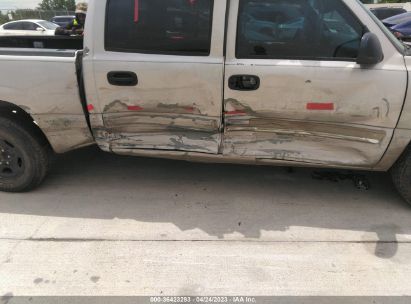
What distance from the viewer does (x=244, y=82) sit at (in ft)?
9.15

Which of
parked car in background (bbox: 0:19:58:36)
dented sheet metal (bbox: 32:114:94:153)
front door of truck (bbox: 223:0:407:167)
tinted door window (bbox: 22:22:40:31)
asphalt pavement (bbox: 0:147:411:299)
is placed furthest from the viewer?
tinted door window (bbox: 22:22:40:31)

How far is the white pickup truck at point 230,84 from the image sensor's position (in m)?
2.70

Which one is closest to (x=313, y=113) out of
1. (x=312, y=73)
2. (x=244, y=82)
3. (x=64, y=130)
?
(x=312, y=73)

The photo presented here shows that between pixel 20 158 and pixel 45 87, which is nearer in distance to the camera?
pixel 45 87

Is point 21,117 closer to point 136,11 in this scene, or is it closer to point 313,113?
point 136,11

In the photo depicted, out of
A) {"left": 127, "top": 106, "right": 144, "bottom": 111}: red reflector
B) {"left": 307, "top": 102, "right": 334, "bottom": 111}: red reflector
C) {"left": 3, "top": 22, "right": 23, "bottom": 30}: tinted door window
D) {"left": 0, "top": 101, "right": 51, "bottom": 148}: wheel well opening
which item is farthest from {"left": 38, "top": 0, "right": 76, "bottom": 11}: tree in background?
{"left": 307, "top": 102, "right": 334, "bottom": 111}: red reflector

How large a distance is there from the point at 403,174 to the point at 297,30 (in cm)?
148

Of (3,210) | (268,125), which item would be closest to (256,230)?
(268,125)

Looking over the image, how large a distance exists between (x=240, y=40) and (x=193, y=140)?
0.88 meters

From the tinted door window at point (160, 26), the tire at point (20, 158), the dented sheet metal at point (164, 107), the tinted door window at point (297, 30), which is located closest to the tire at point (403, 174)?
the tinted door window at point (297, 30)

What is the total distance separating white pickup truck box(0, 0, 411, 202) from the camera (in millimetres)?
2699

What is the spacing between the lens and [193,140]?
306 centimetres

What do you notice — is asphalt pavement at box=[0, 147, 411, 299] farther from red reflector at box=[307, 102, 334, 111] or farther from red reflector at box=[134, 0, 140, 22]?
red reflector at box=[134, 0, 140, 22]

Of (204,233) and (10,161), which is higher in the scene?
(10,161)
